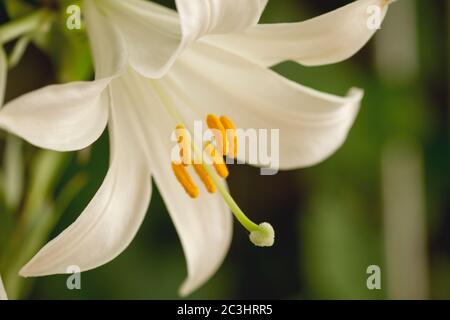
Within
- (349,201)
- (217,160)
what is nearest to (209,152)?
(217,160)

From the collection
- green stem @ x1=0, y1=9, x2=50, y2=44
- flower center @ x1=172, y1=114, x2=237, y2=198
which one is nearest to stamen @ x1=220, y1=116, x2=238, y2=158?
flower center @ x1=172, y1=114, x2=237, y2=198

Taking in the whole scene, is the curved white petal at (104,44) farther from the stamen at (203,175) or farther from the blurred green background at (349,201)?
the blurred green background at (349,201)

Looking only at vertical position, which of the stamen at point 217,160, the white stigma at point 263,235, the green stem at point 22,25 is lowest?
the white stigma at point 263,235

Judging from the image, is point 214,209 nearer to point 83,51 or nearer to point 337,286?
point 83,51

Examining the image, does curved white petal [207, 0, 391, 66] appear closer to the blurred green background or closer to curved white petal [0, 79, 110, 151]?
curved white petal [0, 79, 110, 151]

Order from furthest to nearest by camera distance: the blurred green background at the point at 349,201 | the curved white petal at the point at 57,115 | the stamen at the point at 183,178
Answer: the blurred green background at the point at 349,201 → the stamen at the point at 183,178 → the curved white petal at the point at 57,115

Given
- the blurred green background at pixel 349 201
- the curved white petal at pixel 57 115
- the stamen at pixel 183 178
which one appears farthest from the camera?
the blurred green background at pixel 349 201

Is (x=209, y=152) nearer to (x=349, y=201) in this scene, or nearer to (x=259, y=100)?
(x=259, y=100)

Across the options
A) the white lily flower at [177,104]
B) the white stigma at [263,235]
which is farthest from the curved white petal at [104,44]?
the white stigma at [263,235]
